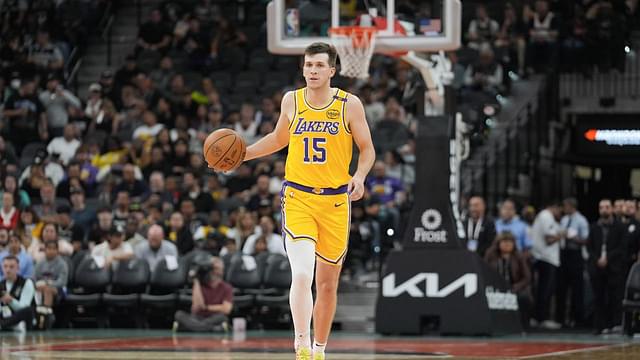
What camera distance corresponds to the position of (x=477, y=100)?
2259 cm

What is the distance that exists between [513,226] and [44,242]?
257 inches

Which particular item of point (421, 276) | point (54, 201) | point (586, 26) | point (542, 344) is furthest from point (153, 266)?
point (586, 26)

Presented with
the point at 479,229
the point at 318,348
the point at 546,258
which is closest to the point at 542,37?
the point at 546,258

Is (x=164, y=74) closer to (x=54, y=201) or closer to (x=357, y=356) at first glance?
(x=54, y=201)

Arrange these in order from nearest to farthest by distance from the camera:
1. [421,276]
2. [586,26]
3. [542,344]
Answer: [542,344] → [421,276] → [586,26]

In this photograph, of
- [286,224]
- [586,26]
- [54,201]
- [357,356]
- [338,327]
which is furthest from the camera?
[586,26]

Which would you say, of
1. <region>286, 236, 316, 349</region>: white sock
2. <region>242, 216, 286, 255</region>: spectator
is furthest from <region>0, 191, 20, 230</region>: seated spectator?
<region>286, 236, 316, 349</region>: white sock

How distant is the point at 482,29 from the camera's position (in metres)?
24.8

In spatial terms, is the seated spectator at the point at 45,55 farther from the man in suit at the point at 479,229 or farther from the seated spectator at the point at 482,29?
the man in suit at the point at 479,229

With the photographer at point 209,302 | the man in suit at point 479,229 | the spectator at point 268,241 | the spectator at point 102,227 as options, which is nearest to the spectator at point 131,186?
the spectator at point 102,227

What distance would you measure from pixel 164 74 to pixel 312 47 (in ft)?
52.9

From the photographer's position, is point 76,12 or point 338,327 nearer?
point 338,327

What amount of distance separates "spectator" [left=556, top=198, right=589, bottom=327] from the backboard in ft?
14.0

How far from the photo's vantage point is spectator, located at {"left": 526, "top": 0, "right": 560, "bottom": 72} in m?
24.3
